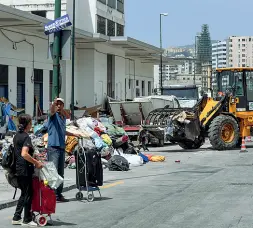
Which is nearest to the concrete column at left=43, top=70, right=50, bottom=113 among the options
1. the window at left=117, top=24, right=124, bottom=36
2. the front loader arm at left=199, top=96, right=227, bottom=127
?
the front loader arm at left=199, top=96, right=227, bottom=127

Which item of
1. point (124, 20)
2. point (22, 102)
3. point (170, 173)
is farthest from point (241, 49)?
point (170, 173)

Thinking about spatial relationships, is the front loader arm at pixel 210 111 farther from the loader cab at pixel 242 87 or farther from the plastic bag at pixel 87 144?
the plastic bag at pixel 87 144

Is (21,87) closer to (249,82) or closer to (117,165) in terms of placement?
(249,82)

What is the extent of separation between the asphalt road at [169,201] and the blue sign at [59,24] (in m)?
3.62

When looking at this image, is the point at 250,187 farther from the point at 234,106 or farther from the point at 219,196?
the point at 234,106

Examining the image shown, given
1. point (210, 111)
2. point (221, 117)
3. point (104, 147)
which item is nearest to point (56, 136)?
point (104, 147)

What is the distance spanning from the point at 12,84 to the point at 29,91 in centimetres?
211

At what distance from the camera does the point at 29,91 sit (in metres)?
36.2

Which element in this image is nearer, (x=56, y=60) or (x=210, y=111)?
(x=56, y=60)

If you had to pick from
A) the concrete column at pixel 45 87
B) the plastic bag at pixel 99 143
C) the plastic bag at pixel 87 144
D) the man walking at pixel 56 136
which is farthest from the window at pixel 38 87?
the man walking at pixel 56 136

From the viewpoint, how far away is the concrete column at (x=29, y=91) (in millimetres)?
35969

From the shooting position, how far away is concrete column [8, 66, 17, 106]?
112 ft

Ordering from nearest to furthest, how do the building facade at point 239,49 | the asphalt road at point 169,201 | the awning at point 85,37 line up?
1. the asphalt road at point 169,201
2. the awning at point 85,37
3. the building facade at point 239,49

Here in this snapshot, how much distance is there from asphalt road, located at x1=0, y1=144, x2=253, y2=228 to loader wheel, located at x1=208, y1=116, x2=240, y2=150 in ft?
19.9
